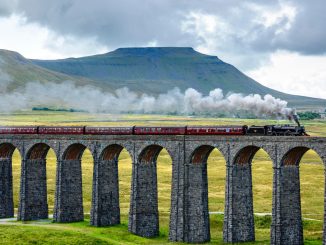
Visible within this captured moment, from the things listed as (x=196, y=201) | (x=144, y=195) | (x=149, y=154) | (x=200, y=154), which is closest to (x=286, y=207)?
(x=196, y=201)

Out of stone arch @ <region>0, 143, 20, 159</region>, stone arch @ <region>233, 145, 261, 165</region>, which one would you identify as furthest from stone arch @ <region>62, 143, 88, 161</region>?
stone arch @ <region>233, 145, 261, 165</region>

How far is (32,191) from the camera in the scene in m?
89.7

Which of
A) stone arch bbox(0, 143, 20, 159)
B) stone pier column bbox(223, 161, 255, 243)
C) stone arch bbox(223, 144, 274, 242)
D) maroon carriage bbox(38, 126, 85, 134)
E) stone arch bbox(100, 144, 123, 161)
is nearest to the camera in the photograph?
stone arch bbox(223, 144, 274, 242)

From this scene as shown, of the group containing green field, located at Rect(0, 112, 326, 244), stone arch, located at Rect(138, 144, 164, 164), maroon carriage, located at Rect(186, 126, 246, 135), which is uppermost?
maroon carriage, located at Rect(186, 126, 246, 135)

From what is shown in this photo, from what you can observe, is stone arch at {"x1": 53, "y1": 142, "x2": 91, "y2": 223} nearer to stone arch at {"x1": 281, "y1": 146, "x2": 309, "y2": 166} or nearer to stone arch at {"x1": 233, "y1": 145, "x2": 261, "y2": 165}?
stone arch at {"x1": 233, "y1": 145, "x2": 261, "y2": 165}

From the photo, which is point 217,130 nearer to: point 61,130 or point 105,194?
point 105,194

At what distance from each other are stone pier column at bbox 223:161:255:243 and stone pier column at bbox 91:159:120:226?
1847 centimetres

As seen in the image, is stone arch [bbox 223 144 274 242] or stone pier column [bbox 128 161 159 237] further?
stone pier column [bbox 128 161 159 237]

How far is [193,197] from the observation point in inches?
2901

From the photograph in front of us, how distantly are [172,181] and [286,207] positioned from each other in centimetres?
1479

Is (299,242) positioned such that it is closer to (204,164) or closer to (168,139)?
(204,164)

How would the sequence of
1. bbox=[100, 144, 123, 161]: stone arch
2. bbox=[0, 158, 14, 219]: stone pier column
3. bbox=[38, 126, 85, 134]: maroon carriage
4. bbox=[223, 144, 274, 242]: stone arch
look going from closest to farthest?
1. bbox=[223, 144, 274, 242]: stone arch
2. bbox=[100, 144, 123, 161]: stone arch
3. bbox=[38, 126, 85, 134]: maroon carriage
4. bbox=[0, 158, 14, 219]: stone pier column

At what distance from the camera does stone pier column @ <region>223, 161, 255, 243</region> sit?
228 ft

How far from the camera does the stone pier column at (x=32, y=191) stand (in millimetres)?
88938
